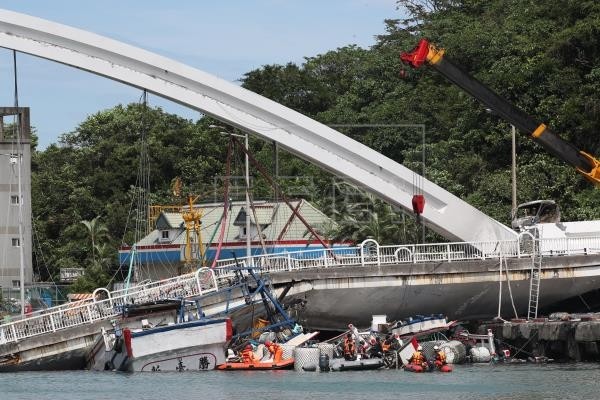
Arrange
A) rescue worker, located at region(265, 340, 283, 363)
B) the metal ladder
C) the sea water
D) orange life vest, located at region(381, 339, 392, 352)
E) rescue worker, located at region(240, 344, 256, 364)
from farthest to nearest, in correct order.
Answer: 1. the metal ladder
2. orange life vest, located at region(381, 339, 392, 352)
3. rescue worker, located at region(265, 340, 283, 363)
4. rescue worker, located at region(240, 344, 256, 364)
5. the sea water

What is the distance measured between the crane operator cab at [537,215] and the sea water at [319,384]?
1109 cm

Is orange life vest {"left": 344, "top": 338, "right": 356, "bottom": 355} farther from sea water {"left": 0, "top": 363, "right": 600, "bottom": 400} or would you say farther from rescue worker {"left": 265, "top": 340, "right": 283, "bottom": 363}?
rescue worker {"left": 265, "top": 340, "right": 283, "bottom": 363}

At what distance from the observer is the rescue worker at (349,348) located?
2078 inches

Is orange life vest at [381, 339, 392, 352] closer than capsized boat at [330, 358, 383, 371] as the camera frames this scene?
No

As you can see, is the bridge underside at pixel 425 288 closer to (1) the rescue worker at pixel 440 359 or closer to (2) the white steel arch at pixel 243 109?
(2) the white steel arch at pixel 243 109

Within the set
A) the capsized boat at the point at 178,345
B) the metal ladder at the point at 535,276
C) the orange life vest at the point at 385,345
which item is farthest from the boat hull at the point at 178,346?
the metal ladder at the point at 535,276

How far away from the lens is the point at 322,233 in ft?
269

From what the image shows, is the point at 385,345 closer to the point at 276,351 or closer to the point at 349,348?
the point at 349,348

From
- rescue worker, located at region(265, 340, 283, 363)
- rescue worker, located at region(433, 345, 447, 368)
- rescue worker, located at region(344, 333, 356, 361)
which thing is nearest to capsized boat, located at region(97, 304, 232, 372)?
rescue worker, located at region(265, 340, 283, 363)

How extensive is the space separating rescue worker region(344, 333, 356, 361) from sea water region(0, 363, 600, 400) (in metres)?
1.03

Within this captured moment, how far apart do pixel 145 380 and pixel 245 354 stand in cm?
482

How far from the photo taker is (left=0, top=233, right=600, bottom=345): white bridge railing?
55031 millimetres

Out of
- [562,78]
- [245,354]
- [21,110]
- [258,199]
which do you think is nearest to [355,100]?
[258,199]

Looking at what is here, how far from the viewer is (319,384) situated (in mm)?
47469
